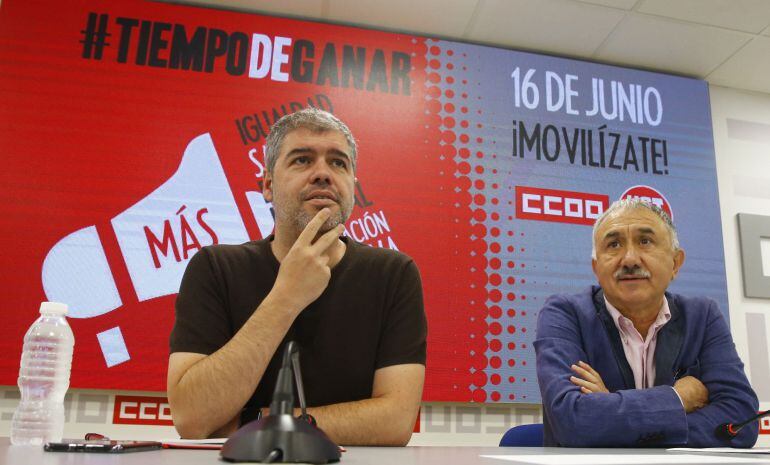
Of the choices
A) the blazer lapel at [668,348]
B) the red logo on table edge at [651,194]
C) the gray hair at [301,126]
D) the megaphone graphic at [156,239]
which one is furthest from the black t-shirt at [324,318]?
the red logo on table edge at [651,194]

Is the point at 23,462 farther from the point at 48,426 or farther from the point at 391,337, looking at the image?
the point at 391,337

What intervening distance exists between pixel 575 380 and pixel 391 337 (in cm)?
52

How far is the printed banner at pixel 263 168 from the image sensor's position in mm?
2537

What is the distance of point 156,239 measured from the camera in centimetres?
260

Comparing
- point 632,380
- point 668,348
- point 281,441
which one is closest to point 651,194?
point 668,348

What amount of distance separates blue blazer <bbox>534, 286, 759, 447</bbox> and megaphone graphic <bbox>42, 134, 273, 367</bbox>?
1.48m

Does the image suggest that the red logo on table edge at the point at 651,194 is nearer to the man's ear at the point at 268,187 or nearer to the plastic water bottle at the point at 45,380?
the man's ear at the point at 268,187

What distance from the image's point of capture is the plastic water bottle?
47.8 inches

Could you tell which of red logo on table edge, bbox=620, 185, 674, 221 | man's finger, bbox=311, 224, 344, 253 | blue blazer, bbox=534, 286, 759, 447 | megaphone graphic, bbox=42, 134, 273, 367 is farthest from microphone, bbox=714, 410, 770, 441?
megaphone graphic, bbox=42, 134, 273, 367

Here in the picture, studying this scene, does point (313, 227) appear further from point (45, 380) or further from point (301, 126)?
point (45, 380)

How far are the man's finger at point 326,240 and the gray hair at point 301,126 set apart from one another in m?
0.23

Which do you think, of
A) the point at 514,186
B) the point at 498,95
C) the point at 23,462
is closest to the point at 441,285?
the point at 514,186

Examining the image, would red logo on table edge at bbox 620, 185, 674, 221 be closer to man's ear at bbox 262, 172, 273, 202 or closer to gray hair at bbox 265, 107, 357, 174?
gray hair at bbox 265, 107, 357, 174

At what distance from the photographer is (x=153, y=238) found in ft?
8.54
